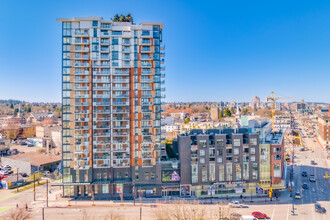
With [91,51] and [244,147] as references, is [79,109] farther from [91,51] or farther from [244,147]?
[244,147]

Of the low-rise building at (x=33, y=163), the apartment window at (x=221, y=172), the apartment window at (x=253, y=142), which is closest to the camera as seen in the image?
the apartment window at (x=221, y=172)

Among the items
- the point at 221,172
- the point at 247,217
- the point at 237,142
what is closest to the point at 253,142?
the point at 237,142

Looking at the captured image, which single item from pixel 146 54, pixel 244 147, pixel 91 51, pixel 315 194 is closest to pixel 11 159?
pixel 91 51

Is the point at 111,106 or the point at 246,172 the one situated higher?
the point at 111,106

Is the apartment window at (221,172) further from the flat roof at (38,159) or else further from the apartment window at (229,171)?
the flat roof at (38,159)

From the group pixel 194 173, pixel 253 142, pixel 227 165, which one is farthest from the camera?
pixel 253 142

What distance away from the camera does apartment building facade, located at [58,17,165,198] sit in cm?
6019

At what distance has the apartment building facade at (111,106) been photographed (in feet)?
197

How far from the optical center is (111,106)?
61.7m

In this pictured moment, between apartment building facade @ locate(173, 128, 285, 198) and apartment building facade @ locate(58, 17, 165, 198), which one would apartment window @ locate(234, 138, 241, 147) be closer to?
apartment building facade @ locate(173, 128, 285, 198)

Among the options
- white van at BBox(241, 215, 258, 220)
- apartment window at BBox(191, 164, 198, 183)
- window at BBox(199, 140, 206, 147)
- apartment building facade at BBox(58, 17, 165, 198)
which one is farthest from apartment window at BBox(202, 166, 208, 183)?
white van at BBox(241, 215, 258, 220)

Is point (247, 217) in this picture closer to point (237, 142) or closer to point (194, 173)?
point (194, 173)

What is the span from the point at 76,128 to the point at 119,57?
21.5 meters

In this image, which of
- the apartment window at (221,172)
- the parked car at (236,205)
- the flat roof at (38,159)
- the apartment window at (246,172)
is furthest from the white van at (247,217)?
the flat roof at (38,159)
